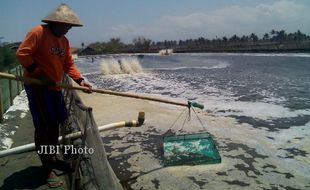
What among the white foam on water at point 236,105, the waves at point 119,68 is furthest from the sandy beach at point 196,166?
the waves at point 119,68

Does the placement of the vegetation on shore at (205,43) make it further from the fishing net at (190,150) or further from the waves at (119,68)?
the fishing net at (190,150)

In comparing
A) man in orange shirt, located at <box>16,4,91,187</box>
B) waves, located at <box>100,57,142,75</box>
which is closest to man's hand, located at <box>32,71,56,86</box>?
man in orange shirt, located at <box>16,4,91,187</box>

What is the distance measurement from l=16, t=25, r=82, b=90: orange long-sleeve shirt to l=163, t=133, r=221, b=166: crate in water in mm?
2441

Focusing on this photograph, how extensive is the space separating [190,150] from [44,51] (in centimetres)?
300

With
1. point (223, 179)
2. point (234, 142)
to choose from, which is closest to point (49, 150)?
point (223, 179)

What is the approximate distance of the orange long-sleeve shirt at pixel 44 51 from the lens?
3320mm

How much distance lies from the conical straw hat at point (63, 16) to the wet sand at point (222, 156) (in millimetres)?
2357

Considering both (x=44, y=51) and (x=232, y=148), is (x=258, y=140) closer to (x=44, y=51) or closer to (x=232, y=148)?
(x=232, y=148)

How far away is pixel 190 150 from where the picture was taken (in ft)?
17.9

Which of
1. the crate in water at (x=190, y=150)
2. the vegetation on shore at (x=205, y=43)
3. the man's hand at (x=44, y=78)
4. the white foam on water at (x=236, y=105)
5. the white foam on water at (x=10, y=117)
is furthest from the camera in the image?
the vegetation on shore at (x=205, y=43)

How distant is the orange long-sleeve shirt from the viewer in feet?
10.9

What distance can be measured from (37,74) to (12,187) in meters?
1.36

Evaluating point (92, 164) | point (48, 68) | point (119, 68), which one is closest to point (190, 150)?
point (92, 164)

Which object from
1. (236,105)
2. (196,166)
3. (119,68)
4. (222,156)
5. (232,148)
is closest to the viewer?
(196,166)
